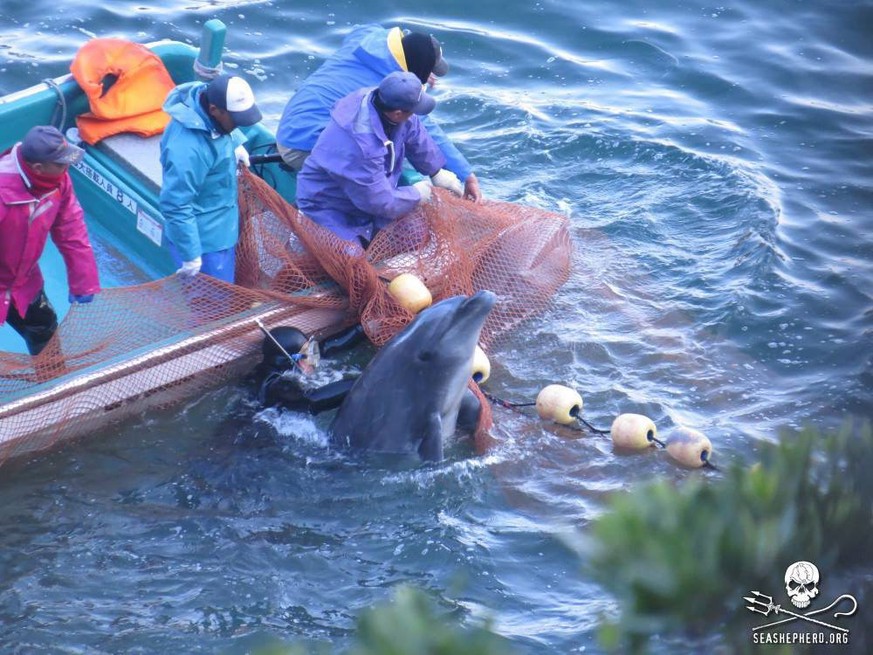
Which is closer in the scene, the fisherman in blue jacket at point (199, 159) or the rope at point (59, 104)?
the fisherman in blue jacket at point (199, 159)

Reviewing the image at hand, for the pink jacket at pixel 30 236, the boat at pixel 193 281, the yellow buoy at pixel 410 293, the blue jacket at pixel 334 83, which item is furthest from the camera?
the blue jacket at pixel 334 83

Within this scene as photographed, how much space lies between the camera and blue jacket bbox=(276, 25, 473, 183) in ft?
30.4

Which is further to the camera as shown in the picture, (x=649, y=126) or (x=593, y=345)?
(x=649, y=126)

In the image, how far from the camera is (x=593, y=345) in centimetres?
938

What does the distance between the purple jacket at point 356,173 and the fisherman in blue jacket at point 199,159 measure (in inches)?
30.7

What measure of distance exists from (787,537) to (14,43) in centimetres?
1393

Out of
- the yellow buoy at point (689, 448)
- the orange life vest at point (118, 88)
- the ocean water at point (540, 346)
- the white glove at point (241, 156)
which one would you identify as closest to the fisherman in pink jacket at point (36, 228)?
the ocean water at point (540, 346)

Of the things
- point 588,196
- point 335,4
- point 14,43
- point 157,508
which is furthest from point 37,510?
point 335,4

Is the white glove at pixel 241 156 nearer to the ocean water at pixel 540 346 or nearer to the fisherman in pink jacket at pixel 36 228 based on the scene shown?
the fisherman in pink jacket at pixel 36 228

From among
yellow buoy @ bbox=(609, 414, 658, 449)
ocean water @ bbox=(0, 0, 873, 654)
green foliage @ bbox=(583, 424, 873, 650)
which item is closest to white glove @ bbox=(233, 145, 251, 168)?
ocean water @ bbox=(0, 0, 873, 654)

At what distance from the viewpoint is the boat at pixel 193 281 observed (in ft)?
24.9

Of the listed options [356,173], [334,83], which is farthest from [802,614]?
[334,83]

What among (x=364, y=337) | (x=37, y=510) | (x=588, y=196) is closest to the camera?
(x=37, y=510)

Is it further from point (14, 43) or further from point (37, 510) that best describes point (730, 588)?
point (14, 43)
